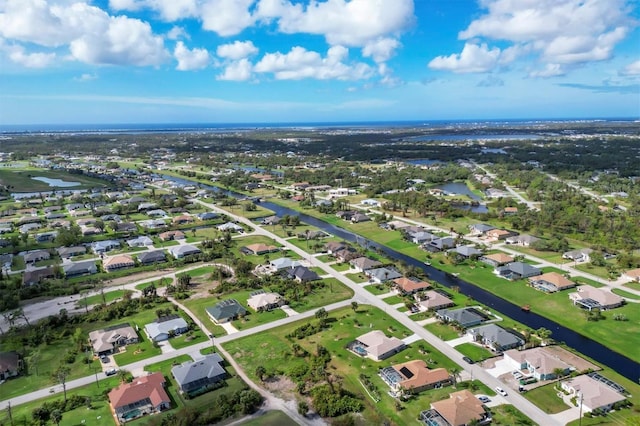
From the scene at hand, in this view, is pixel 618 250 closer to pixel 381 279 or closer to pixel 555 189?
pixel 381 279

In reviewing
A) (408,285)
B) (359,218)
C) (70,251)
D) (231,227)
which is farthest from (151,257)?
(359,218)

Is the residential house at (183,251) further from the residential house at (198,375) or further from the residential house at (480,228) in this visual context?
the residential house at (480,228)

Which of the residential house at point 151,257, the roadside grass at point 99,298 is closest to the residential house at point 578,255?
the residential house at point 151,257

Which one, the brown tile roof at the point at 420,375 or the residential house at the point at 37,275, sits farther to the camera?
the residential house at the point at 37,275

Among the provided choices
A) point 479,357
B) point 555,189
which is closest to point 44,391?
point 479,357

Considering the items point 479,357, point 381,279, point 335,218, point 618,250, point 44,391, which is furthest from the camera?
point 335,218

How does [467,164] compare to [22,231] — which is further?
[467,164]
